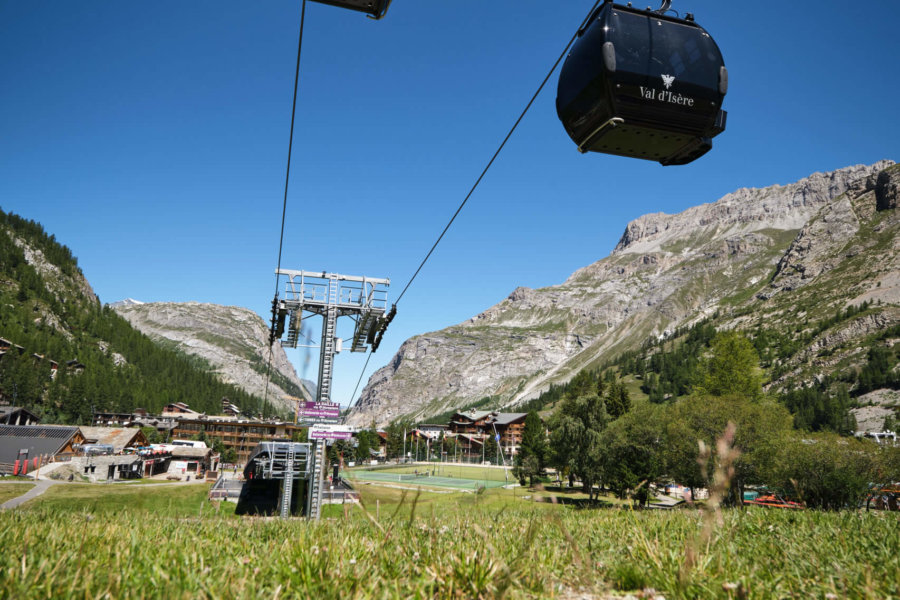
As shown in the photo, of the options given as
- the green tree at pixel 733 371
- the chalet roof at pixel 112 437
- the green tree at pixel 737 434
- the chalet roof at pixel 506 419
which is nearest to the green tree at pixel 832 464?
the green tree at pixel 737 434

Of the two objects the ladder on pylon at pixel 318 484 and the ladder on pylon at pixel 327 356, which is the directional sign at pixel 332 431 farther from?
the ladder on pylon at pixel 327 356

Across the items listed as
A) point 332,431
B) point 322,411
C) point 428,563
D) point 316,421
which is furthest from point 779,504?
point 428,563

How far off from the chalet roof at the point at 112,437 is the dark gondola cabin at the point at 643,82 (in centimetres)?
9238

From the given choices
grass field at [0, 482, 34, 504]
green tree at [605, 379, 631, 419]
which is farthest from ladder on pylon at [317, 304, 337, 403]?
green tree at [605, 379, 631, 419]

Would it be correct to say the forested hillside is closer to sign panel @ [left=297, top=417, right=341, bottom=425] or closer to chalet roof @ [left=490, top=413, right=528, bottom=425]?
chalet roof @ [left=490, top=413, right=528, bottom=425]

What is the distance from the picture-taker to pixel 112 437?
81.6 meters

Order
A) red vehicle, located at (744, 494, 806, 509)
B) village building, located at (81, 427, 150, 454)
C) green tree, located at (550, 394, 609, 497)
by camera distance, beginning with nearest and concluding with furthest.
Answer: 1. red vehicle, located at (744, 494, 806, 509)
2. green tree, located at (550, 394, 609, 497)
3. village building, located at (81, 427, 150, 454)

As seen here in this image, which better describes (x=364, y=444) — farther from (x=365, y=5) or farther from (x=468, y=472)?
(x=365, y=5)

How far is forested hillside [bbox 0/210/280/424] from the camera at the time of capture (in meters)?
125

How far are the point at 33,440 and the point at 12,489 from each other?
27.1m

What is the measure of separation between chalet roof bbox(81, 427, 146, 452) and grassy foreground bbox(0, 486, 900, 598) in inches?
3613

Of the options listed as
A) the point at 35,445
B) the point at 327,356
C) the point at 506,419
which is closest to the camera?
the point at 327,356

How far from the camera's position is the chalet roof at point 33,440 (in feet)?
198

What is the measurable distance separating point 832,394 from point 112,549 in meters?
181
